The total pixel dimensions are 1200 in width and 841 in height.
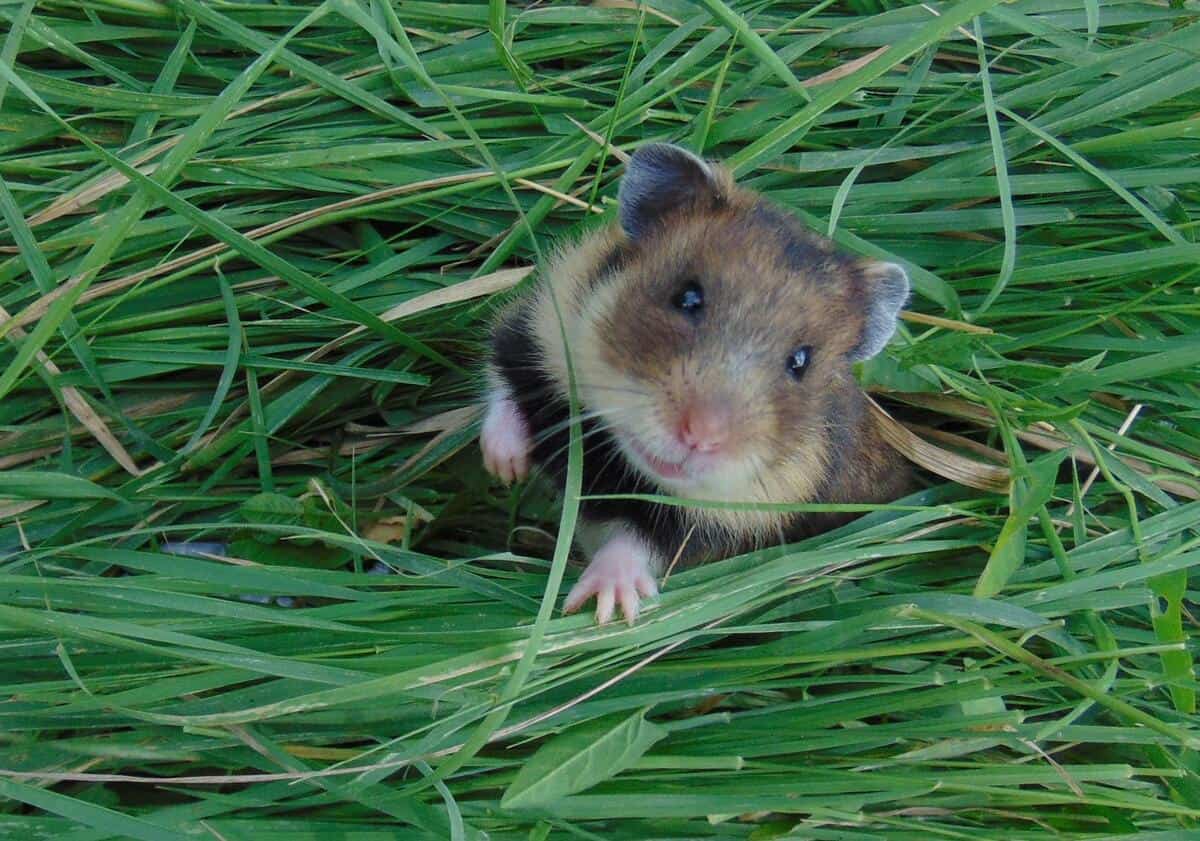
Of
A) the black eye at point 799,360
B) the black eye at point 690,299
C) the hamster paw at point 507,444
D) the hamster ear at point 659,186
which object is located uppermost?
the hamster ear at point 659,186

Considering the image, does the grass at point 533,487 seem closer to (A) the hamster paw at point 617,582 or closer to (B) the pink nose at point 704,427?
(A) the hamster paw at point 617,582

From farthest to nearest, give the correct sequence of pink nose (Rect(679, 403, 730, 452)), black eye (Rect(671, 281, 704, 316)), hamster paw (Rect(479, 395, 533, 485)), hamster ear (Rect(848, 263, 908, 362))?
1. hamster paw (Rect(479, 395, 533, 485))
2. hamster ear (Rect(848, 263, 908, 362))
3. black eye (Rect(671, 281, 704, 316))
4. pink nose (Rect(679, 403, 730, 452))

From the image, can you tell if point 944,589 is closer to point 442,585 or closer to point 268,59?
point 442,585

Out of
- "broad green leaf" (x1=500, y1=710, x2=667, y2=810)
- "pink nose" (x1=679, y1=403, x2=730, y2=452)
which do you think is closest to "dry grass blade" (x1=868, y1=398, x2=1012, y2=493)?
"pink nose" (x1=679, y1=403, x2=730, y2=452)

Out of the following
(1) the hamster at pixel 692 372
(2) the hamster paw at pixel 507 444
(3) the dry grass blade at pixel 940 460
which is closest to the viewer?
(1) the hamster at pixel 692 372

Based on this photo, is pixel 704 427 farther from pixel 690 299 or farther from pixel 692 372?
pixel 690 299

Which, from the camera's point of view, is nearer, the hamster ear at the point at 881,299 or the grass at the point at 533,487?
the grass at the point at 533,487

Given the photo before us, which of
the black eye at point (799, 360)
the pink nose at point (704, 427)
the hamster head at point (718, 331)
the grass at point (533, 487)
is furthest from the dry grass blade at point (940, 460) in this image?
the pink nose at point (704, 427)

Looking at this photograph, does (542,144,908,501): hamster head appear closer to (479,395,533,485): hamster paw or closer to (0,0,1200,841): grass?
(0,0,1200,841): grass
